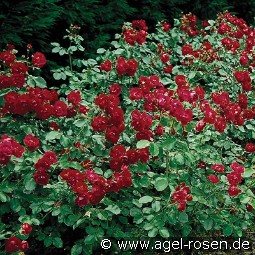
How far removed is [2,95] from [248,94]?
86.4 inches

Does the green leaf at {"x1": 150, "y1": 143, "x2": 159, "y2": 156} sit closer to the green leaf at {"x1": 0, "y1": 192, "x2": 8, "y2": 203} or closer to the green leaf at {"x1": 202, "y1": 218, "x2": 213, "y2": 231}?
the green leaf at {"x1": 202, "y1": 218, "x2": 213, "y2": 231}

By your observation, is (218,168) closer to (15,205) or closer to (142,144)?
(142,144)

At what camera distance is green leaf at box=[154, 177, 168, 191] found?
2.76 metres

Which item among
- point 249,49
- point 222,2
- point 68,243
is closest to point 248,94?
point 249,49

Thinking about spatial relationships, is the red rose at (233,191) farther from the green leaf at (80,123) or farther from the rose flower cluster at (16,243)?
the rose flower cluster at (16,243)

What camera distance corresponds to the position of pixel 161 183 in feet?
9.13

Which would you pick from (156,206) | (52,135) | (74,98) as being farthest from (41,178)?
(156,206)

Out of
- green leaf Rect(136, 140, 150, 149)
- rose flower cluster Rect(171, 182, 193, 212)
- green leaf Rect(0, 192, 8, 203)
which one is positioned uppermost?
green leaf Rect(136, 140, 150, 149)

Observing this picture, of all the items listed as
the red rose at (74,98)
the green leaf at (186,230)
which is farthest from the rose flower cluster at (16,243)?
the green leaf at (186,230)

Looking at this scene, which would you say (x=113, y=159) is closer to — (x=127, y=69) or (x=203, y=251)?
(x=127, y=69)

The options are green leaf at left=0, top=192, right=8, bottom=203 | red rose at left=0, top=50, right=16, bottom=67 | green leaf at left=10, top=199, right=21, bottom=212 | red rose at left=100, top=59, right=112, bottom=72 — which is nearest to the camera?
green leaf at left=0, top=192, right=8, bottom=203

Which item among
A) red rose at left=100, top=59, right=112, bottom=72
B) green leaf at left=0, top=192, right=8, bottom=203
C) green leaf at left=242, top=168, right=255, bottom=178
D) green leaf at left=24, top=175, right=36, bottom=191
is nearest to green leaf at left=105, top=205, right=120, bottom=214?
green leaf at left=24, top=175, right=36, bottom=191

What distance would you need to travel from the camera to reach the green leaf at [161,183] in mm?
2762

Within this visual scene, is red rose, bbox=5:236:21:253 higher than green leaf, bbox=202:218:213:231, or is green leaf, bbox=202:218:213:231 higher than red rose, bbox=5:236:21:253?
red rose, bbox=5:236:21:253
